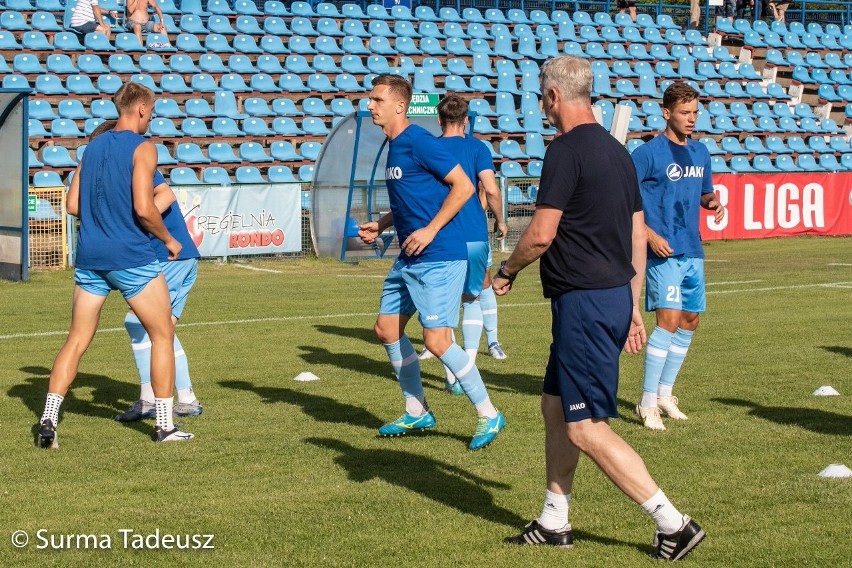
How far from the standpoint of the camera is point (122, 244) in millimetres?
7332

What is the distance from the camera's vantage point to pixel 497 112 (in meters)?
28.0

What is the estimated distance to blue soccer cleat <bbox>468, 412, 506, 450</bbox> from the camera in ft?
24.1

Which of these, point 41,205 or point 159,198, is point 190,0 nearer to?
point 41,205

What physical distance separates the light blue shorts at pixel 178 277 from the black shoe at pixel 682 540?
14.6 feet

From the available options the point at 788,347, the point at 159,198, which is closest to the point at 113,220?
the point at 159,198

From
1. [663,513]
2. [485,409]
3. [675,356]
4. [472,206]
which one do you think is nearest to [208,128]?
[472,206]

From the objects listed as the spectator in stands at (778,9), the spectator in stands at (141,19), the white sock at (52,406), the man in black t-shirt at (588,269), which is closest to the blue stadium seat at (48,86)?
the spectator in stands at (141,19)

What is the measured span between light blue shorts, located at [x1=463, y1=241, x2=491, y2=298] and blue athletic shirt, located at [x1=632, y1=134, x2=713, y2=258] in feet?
4.56

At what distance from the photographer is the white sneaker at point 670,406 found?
831 cm

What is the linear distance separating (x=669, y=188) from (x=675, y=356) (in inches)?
47.2

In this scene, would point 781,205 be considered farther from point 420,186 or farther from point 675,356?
point 420,186

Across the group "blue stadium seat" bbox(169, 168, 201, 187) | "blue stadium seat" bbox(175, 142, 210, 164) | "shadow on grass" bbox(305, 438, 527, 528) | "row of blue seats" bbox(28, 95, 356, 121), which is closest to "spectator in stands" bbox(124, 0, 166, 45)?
"row of blue seats" bbox(28, 95, 356, 121)

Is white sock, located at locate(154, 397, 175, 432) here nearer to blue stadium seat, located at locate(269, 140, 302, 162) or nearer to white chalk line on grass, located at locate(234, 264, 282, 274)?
white chalk line on grass, located at locate(234, 264, 282, 274)

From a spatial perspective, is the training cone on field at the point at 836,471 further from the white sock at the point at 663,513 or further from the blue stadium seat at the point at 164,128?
the blue stadium seat at the point at 164,128
